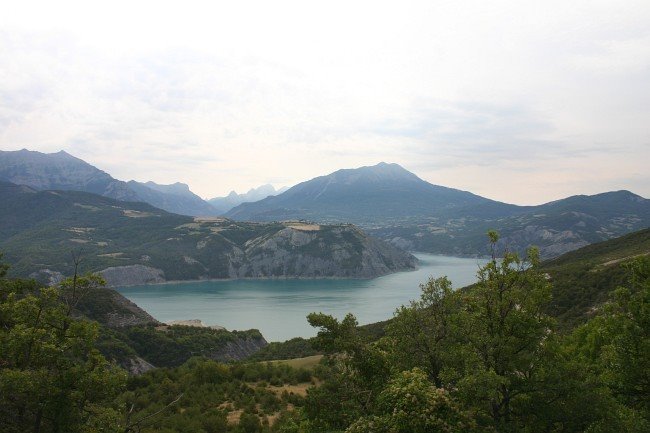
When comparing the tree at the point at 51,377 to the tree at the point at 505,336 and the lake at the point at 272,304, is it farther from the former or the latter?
the lake at the point at 272,304

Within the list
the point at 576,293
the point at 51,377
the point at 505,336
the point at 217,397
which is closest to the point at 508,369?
the point at 505,336

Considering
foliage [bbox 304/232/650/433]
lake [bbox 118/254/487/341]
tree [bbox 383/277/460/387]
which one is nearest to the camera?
foliage [bbox 304/232/650/433]

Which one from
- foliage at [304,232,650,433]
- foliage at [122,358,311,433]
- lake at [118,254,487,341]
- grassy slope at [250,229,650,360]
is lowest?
lake at [118,254,487,341]

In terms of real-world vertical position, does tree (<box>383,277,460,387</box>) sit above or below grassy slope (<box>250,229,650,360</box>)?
above

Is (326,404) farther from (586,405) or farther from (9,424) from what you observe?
(9,424)

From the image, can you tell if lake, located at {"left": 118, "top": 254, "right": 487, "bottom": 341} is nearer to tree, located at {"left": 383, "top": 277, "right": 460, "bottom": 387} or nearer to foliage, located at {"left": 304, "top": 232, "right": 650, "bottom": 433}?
tree, located at {"left": 383, "top": 277, "right": 460, "bottom": 387}

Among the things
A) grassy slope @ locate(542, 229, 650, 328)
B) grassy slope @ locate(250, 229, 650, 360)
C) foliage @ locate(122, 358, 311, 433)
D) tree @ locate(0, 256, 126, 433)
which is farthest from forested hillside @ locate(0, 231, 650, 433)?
grassy slope @ locate(542, 229, 650, 328)

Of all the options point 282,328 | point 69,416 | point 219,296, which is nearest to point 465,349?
point 69,416

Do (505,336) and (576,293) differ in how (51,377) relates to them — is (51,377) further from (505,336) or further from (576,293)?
(576,293)

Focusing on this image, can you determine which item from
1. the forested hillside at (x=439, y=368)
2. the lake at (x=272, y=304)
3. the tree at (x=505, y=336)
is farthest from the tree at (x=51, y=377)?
the lake at (x=272, y=304)
